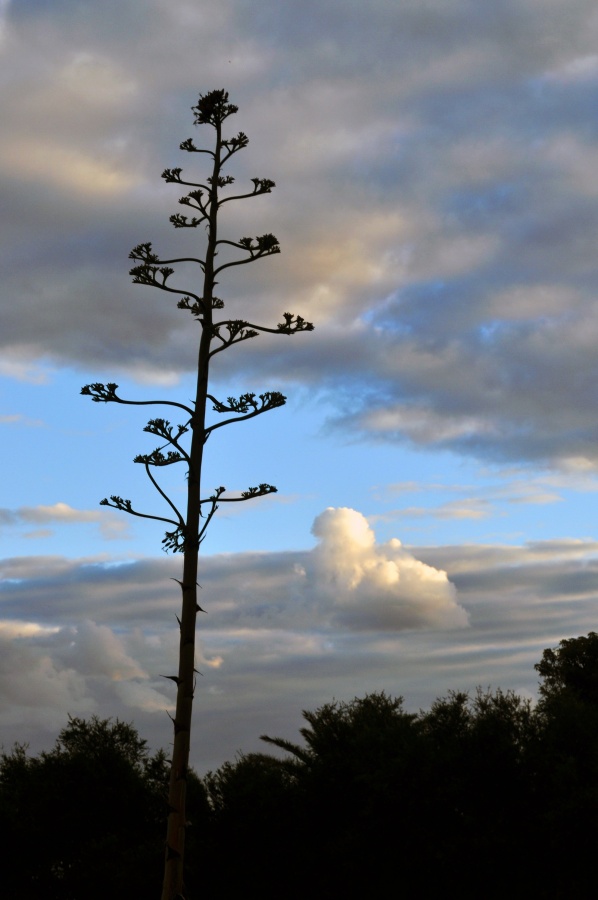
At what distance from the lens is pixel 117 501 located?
15.2 metres

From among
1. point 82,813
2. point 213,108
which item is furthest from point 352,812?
point 213,108

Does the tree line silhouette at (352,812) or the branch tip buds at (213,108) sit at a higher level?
the branch tip buds at (213,108)

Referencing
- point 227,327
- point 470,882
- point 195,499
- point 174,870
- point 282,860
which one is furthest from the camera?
point 282,860

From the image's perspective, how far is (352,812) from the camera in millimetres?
35500

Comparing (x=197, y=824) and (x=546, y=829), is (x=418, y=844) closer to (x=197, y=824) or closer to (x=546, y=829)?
(x=546, y=829)

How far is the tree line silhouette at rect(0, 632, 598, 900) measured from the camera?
32656mm

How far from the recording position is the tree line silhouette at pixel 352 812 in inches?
1286

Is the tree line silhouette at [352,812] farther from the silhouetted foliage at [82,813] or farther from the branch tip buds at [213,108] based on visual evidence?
the branch tip buds at [213,108]

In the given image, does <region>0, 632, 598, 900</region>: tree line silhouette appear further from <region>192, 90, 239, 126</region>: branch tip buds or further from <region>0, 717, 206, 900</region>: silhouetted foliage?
<region>192, 90, 239, 126</region>: branch tip buds

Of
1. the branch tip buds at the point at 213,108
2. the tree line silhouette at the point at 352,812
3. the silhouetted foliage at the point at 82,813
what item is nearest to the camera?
the branch tip buds at the point at 213,108

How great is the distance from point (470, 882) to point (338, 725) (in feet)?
26.5

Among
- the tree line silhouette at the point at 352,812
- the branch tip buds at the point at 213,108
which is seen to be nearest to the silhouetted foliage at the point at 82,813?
the tree line silhouette at the point at 352,812

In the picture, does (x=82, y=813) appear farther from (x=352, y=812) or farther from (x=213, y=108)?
(x=213, y=108)

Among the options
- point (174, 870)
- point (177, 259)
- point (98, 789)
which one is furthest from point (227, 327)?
point (98, 789)
